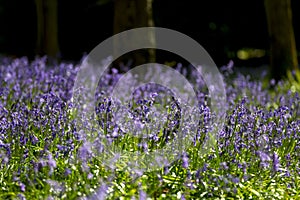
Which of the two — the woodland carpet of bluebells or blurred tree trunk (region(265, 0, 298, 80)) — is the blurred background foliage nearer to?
blurred tree trunk (region(265, 0, 298, 80))

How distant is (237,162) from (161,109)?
1.70 m

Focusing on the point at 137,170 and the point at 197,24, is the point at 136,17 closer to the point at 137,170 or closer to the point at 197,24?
the point at 197,24

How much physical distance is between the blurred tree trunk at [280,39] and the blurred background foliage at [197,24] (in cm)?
369

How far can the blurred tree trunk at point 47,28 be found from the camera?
1255 cm

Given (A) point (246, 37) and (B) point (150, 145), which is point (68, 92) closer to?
(B) point (150, 145)

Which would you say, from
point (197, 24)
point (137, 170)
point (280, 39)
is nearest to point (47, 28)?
point (197, 24)

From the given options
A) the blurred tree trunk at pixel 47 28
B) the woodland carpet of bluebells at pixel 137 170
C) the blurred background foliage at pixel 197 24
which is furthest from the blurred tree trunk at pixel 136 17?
the woodland carpet of bluebells at pixel 137 170

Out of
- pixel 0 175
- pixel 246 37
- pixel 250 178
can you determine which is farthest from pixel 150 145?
pixel 246 37

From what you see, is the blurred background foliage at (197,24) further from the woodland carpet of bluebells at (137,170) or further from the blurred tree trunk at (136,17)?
the woodland carpet of bluebells at (137,170)

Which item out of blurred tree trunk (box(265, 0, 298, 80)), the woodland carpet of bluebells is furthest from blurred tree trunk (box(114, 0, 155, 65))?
the woodland carpet of bluebells

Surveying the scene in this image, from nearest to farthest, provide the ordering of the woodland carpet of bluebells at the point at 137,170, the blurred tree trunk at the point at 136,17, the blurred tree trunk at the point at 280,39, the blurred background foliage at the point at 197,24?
the woodland carpet of bluebells at the point at 137,170
the blurred tree trunk at the point at 136,17
the blurred tree trunk at the point at 280,39
the blurred background foliage at the point at 197,24

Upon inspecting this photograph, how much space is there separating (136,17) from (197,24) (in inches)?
172

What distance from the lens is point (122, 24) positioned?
10.3 m

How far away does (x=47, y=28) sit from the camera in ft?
41.5
